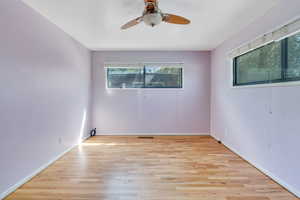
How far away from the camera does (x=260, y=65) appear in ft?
9.81

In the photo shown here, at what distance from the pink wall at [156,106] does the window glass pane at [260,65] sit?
1.37 m

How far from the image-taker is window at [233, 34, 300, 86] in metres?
2.25

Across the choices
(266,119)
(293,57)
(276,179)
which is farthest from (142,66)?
(276,179)

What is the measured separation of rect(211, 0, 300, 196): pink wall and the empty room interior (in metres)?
0.02

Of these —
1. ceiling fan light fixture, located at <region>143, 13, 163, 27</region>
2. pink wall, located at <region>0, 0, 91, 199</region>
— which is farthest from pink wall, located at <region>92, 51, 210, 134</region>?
ceiling fan light fixture, located at <region>143, 13, 163, 27</region>

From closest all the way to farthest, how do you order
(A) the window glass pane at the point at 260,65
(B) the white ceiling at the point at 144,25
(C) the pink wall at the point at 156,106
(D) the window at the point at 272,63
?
(D) the window at the point at 272,63, (B) the white ceiling at the point at 144,25, (A) the window glass pane at the point at 260,65, (C) the pink wall at the point at 156,106

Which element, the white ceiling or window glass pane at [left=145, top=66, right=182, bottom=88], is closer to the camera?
the white ceiling

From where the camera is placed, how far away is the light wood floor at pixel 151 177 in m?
2.15

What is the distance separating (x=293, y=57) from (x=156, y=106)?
129 inches

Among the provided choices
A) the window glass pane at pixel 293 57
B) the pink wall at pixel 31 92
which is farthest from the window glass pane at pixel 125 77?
the window glass pane at pixel 293 57

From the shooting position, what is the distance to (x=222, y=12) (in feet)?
8.93

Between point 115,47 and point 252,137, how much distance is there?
3.44m

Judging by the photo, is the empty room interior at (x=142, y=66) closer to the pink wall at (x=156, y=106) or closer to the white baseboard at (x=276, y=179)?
A: the white baseboard at (x=276, y=179)

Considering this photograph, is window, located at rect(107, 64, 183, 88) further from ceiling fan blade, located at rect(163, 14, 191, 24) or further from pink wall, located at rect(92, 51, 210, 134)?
ceiling fan blade, located at rect(163, 14, 191, 24)
